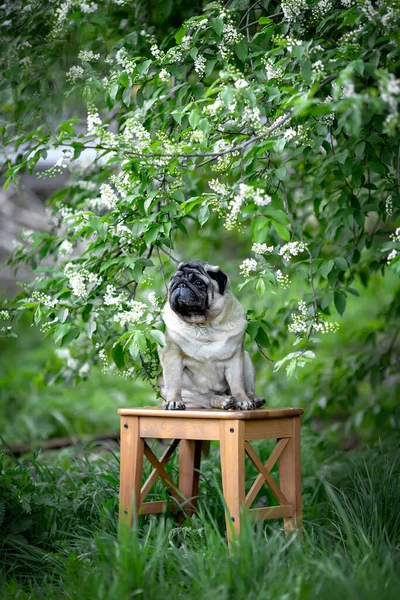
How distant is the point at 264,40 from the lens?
348cm

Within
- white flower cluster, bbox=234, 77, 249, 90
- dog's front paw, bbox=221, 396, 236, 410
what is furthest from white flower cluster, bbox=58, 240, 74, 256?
white flower cluster, bbox=234, 77, 249, 90

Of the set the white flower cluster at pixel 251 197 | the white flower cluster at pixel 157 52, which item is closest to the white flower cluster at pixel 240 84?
the white flower cluster at pixel 251 197

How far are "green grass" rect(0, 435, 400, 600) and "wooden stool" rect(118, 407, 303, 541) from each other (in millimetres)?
109

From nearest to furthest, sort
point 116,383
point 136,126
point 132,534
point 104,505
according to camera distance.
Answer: point 132,534
point 136,126
point 104,505
point 116,383

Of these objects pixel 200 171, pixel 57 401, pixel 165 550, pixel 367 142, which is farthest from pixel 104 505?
pixel 57 401

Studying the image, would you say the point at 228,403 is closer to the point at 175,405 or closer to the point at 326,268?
the point at 175,405

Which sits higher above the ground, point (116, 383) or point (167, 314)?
point (116, 383)

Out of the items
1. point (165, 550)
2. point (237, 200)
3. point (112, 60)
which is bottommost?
point (165, 550)

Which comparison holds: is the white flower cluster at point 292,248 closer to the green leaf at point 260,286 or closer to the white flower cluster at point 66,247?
the green leaf at point 260,286

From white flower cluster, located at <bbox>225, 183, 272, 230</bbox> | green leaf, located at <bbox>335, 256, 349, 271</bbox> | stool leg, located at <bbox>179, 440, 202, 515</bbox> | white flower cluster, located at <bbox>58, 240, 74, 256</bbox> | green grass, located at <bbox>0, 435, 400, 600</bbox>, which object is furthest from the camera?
white flower cluster, located at <bbox>58, 240, 74, 256</bbox>

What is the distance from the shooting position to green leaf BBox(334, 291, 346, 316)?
3383 millimetres

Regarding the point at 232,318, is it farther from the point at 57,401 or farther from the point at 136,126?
the point at 57,401

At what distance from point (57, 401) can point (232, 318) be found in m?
4.75

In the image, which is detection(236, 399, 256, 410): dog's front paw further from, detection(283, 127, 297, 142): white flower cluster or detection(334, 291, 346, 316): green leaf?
detection(283, 127, 297, 142): white flower cluster
